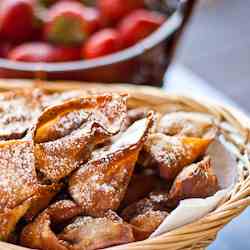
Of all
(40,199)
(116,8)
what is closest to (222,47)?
(116,8)

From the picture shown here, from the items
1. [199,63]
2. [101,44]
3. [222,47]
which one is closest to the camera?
[101,44]

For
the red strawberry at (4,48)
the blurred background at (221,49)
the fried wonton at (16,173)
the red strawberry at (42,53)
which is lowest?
the blurred background at (221,49)

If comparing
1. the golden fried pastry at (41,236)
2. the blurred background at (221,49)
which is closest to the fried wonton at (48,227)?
the golden fried pastry at (41,236)

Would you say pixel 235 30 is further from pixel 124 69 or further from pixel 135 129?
pixel 135 129

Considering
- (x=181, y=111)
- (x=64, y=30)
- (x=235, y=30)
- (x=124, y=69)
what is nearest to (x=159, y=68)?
(x=124, y=69)

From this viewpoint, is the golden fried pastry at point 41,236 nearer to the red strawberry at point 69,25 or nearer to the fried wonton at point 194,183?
the fried wonton at point 194,183

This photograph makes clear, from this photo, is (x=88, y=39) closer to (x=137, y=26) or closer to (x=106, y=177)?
→ (x=137, y=26)
